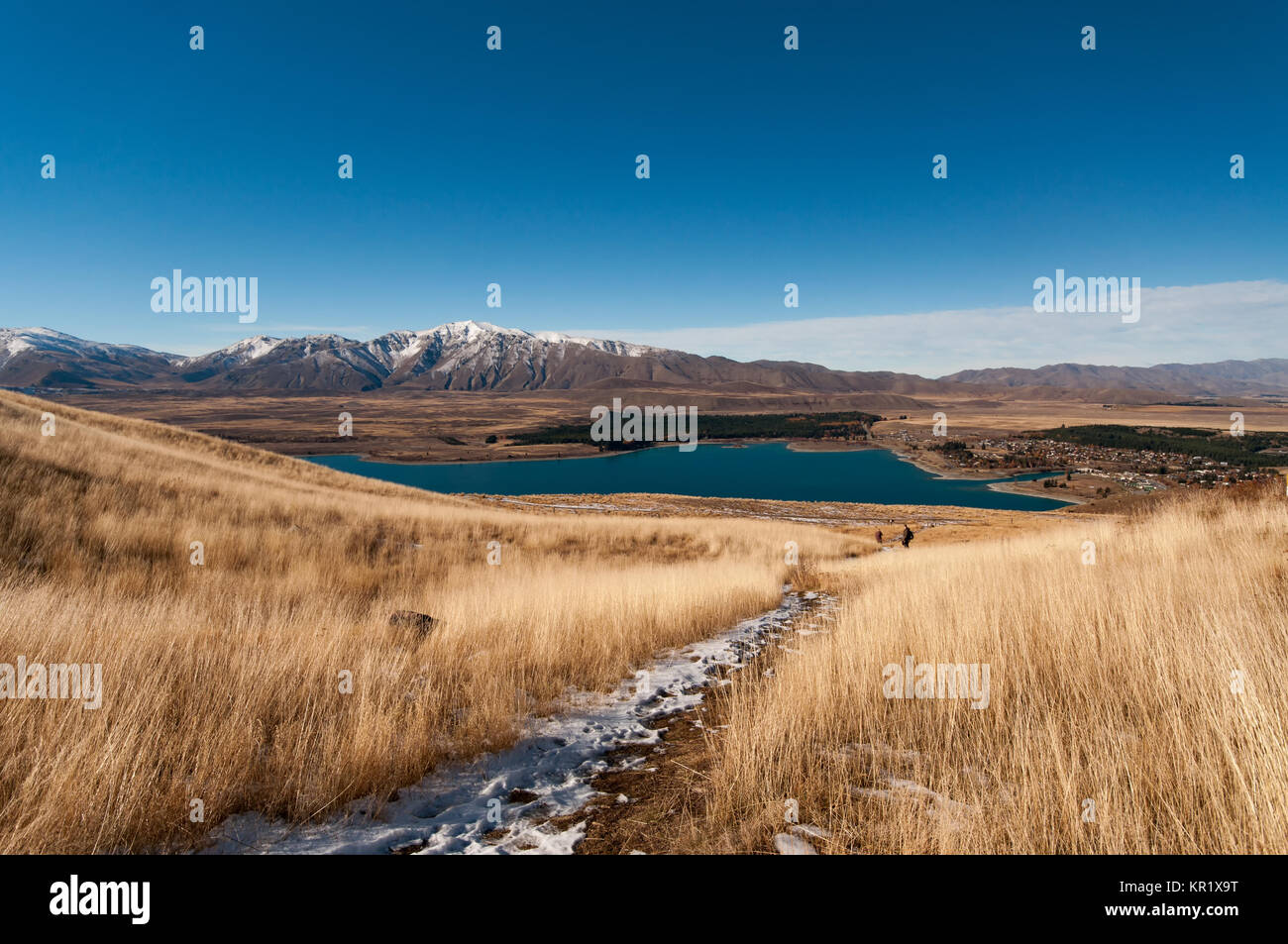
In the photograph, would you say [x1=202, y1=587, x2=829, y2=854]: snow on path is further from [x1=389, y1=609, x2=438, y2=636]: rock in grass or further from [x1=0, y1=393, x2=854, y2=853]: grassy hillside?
[x1=389, y1=609, x2=438, y2=636]: rock in grass

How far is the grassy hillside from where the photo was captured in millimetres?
2895

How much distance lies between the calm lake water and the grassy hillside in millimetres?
58621

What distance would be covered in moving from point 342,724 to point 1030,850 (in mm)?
4012

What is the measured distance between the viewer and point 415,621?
260 inches

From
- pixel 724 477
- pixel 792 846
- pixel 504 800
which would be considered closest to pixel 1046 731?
pixel 792 846

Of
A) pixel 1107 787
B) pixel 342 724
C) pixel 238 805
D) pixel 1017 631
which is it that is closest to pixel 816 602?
pixel 1017 631

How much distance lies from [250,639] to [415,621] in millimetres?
1931

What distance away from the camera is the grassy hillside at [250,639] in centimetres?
289

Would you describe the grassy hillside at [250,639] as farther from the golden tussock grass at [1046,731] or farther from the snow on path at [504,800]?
the golden tussock grass at [1046,731]

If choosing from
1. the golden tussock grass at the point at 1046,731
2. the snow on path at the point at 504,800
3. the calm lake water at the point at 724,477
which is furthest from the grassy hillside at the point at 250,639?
the calm lake water at the point at 724,477

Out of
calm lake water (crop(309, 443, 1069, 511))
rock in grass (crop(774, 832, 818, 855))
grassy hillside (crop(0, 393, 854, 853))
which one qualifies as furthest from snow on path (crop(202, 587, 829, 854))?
calm lake water (crop(309, 443, 1069, 511))

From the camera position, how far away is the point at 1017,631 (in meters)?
4.98

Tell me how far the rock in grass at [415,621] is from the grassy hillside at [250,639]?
189mm
